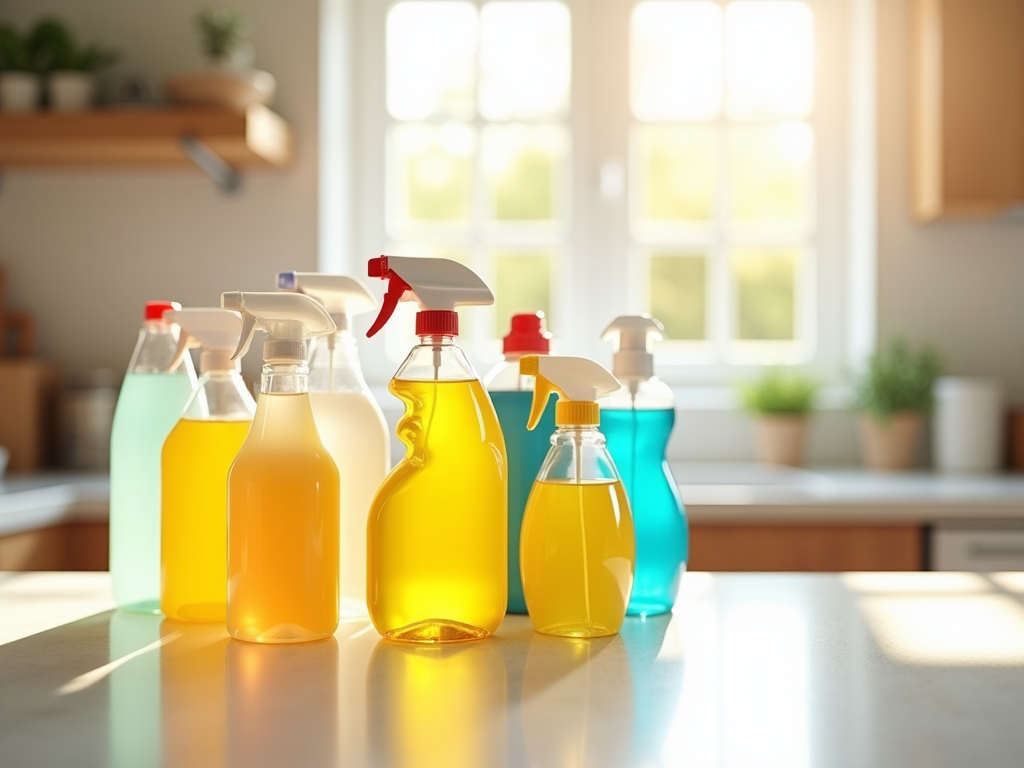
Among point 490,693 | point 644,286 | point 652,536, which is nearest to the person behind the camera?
point 490,693

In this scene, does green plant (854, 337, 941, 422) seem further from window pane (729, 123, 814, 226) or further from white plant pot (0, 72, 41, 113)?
white plant pot (0, 72, 41, 113)

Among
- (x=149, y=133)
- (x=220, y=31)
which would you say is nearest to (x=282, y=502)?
(x=149, y=133)

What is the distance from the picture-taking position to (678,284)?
3.13 metres

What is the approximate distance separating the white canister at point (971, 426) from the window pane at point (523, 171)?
46.1 inches

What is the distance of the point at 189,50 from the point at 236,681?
256 centimetres

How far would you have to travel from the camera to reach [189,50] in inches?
115

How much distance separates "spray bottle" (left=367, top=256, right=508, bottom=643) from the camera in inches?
30.5

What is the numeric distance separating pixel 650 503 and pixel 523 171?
→ 7.75ft

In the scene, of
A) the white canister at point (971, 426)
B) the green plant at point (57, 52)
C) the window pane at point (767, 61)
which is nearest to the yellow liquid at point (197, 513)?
the green plant at point (57, 52)

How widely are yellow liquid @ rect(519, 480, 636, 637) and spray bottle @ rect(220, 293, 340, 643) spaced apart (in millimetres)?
145

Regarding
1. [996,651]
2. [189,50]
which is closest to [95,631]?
[996,651]

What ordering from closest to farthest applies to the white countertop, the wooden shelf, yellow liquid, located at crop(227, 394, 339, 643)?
1. yellow liquid, located at crop(227, 394, 339, 643)
2. the white countertop
3. the wooden shelf

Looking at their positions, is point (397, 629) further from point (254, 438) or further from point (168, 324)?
point (168, 324)

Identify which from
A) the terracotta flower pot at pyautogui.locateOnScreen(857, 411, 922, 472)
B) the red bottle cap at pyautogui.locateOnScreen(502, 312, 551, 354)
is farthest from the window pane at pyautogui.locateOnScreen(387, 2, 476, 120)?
the red bottle cap at pyautogui.locateOnScreen(502, 312, 551, 354)
